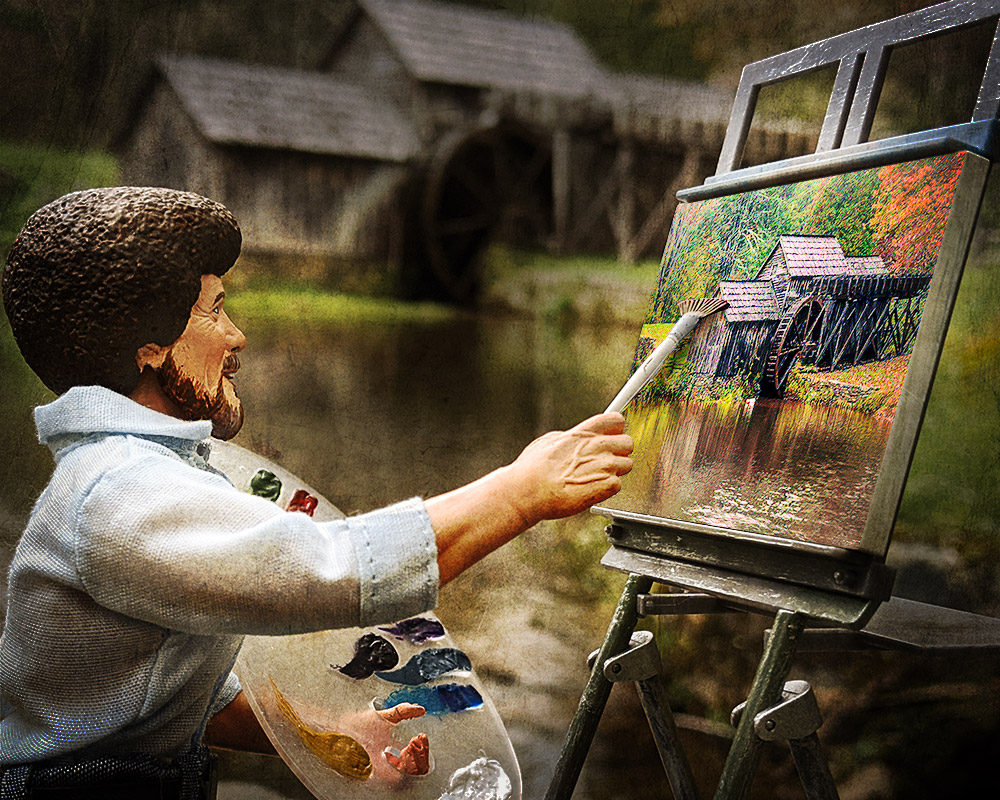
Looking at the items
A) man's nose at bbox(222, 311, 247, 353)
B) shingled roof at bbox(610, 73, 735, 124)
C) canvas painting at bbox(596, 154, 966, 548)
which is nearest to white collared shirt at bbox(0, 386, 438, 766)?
man's nose at bbox(222, 311, 247, 353)

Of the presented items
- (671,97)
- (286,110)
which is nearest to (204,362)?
(286,110)

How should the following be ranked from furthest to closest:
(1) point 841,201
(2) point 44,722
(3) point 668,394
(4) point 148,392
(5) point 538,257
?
(5) point 538,257, (3) point 668,394, (1) point 841,201, (4) point 148,392, (2) point 44,722

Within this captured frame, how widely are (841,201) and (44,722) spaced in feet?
4.52

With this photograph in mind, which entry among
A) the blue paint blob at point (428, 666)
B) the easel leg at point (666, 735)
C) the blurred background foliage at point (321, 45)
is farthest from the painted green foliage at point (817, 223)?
the blurred background foliage at point (321, 45)

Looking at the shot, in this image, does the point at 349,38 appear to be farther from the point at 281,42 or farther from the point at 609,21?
the point at 609,21

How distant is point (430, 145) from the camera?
285 centimetres

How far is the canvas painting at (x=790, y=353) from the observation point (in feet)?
4.75

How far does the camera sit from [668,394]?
1780 millimetres

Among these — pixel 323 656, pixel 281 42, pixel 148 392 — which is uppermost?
pixel 281 42

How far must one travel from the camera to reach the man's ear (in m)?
1.37

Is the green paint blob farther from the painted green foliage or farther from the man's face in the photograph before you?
the painted green foliage

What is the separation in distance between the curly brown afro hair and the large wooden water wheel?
59.3 inches

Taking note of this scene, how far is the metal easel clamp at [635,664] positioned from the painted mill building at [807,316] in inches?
18.7

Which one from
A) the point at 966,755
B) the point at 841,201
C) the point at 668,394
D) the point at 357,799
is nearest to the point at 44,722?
the point at 357,799
